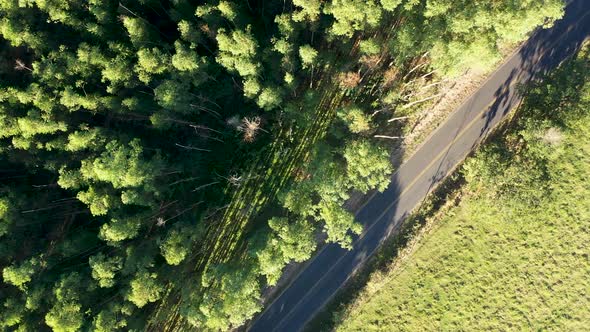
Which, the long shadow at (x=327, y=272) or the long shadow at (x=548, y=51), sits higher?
the long shadow at (x=548, y=51)

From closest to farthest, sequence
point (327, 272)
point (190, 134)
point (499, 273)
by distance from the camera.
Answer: point (190, 134) → point (327, 272) → point (499, 273)

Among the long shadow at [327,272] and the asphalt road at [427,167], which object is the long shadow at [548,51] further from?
the long shadow at [327,272]

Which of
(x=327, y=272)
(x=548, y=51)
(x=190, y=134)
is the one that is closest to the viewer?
(x=190, y=134)

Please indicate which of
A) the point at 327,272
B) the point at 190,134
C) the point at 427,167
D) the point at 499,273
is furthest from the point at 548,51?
the point at 190,134

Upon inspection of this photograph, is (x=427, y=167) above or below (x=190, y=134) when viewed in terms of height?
above

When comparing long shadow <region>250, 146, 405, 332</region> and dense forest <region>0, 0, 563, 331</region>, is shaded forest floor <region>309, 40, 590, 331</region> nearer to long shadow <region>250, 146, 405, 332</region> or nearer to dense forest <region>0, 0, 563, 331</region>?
long shadow <region>250, 146, 405, 332</region>

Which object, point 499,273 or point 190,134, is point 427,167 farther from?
point 190,134

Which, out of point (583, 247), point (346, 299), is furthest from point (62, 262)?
point (583, 247)

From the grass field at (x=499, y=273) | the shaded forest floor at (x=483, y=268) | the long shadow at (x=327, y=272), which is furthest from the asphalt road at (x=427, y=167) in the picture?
the grass field at (x=499, y=273)
